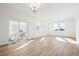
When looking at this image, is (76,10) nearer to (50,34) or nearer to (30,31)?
(50,34)

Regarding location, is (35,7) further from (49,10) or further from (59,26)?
(59,26)

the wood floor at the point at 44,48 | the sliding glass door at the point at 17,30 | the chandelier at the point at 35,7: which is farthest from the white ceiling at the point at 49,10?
the wood floor at the point at 44,48

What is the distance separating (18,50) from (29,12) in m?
0.93

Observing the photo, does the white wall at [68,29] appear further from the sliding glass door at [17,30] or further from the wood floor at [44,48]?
the sliding glass door at [17,30]

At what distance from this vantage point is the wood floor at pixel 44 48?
2.78 meters

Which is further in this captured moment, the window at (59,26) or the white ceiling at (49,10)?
the window at (59,26)

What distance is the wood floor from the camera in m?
2.78

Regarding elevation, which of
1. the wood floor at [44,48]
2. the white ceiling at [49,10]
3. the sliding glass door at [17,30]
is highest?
the white ceiling at [49,10]

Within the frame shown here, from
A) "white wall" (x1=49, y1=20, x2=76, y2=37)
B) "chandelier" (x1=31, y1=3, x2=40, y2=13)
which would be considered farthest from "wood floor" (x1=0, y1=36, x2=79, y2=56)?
"chandelier" (x1=31, y1=3, x2=40, y2=13)

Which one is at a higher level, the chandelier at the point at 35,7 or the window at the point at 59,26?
the chandelier at the point at 35,7

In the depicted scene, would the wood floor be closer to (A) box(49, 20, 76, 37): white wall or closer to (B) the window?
(A) box(49, 20, 76, 37): white wall

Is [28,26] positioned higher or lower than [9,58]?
higher

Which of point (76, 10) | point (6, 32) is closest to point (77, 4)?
point (76, 10)

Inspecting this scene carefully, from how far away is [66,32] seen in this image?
2852 mm
